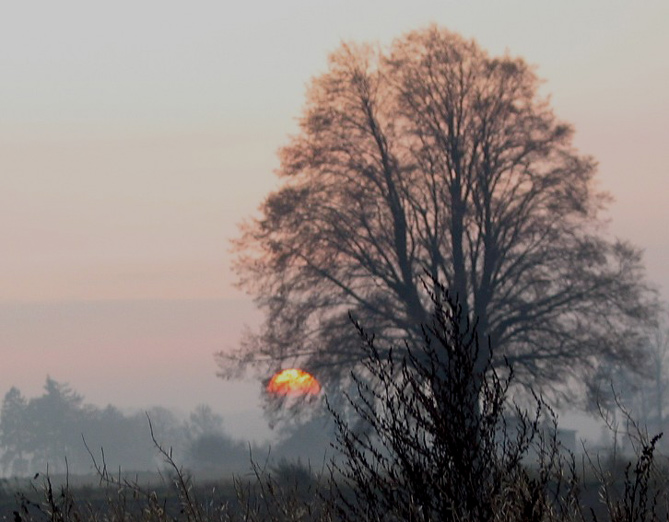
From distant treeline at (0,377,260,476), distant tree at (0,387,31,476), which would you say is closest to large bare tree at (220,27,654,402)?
distant treeline at (0,377,260,476)

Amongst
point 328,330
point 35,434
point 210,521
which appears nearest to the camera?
point 210,521

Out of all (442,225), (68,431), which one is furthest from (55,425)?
(442,225)

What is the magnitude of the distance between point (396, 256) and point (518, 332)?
3.35 m

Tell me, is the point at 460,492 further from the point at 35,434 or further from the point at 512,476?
the point at 35,434

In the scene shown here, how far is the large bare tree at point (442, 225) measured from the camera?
1098 inches

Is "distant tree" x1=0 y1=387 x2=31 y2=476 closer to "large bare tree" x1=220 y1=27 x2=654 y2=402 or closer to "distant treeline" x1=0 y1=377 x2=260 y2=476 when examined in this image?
"distant treeline" x1=0 y1=377 x2=260 y2=476

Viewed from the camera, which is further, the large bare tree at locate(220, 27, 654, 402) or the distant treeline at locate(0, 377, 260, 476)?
the distant treeline at locate(0, 377, 260, 476)

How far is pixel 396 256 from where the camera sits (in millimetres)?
28578

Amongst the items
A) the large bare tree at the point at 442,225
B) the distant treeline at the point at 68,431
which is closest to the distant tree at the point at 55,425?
the distant treeline at the point at 68,431

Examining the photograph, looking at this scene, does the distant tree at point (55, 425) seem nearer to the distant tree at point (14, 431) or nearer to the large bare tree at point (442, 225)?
the distant tree at point (14, 431)

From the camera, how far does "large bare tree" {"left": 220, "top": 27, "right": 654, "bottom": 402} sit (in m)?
27.9

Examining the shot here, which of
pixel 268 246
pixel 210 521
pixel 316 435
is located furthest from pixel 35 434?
pixel 210 521

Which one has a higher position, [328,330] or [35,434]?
[35,434]

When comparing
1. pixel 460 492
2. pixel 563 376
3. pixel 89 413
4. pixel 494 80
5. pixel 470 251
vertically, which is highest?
pixel 89 413
